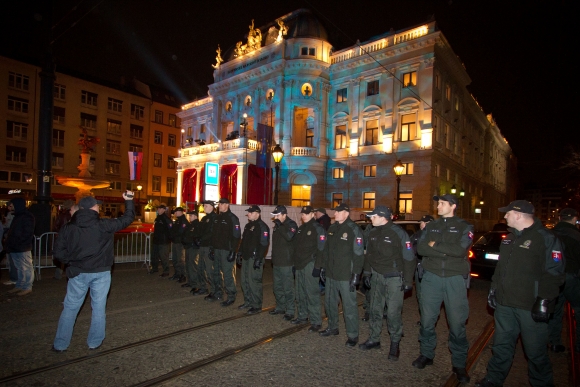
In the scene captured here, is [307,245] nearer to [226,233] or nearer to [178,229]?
[226,233]

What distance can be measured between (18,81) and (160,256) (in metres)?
40.9

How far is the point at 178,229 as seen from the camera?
10.6 metres

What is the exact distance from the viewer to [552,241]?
13.8 ft

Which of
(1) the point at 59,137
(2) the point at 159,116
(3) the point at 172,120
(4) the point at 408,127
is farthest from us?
(3) the point at 172,120

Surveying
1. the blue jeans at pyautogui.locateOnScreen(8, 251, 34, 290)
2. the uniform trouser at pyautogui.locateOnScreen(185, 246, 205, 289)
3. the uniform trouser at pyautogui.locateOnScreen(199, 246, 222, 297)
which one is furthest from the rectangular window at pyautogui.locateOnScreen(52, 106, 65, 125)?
the uniform trouser at pyautogui.locateOnScreen(199, 246, 222, 297)

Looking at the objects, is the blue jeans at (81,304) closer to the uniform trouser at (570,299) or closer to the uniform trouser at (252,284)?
the uniform trouser at (252,284)

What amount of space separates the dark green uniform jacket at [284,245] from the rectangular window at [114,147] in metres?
47.3

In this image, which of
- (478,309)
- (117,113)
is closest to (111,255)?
(478,309)

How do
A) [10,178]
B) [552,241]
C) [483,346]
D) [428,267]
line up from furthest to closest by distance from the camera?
[10,178], [483,346], [428,267], [552,241]

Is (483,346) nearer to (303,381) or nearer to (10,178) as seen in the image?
(303,381)

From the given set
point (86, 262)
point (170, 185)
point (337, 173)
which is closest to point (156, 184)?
point (170, 185)

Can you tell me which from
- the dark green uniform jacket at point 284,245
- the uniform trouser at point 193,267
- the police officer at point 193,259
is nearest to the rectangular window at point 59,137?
the police officer at point 193,259

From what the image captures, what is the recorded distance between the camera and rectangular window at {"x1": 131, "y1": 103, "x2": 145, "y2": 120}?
5078cm

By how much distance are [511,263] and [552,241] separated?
1.66 ft
